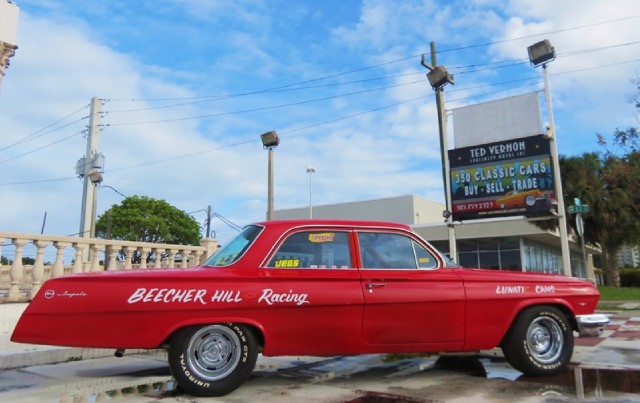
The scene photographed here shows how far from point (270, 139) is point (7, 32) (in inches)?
314

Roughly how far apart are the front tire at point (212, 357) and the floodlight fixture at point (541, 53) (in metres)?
15.4

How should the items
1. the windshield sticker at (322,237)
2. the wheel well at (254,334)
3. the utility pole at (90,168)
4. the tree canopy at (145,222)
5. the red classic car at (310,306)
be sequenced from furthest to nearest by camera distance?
the tree canopy at (145,222), the utility pole at (90,168), the windshield sticker at (322,237), the wheel well at (254,334), the red classic car at (310,306)

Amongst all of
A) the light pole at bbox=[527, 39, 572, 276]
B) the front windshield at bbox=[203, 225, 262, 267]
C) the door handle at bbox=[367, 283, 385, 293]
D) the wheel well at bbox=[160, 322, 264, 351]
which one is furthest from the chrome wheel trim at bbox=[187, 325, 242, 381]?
the light pole at bbox=[527, 39, 572, 276]

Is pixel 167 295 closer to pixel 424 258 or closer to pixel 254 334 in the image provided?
pixel 254 334

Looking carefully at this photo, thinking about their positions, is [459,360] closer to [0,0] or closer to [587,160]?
[0,0]

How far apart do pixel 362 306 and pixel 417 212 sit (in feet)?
125

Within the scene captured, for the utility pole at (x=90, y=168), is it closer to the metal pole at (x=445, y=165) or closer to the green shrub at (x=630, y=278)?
the metal pole at (x=445, y=165)

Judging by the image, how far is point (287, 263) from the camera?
490cm

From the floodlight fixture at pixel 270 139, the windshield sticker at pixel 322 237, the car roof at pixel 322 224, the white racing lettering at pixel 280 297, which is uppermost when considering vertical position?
the floodlight fixture at pixel 270 139

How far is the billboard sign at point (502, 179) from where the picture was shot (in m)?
17.0

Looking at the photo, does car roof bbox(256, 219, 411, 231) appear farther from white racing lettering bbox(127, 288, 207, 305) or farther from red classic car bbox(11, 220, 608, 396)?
white racing lettering bbox(127, 288, 207, 305)

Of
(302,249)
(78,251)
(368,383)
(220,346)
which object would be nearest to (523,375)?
(368,383)

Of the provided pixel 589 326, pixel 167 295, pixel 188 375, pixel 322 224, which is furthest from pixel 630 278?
pixel 167 295

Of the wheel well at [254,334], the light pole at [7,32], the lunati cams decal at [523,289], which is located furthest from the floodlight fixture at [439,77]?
the wheel well at [254,334]
